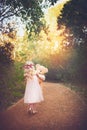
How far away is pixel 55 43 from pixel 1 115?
103cm

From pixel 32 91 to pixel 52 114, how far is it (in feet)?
Answer: 1.12

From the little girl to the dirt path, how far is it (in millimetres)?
111

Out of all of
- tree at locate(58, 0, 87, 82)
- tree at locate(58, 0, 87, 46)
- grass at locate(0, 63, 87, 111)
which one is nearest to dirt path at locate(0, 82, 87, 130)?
grass at locate(0, 63, 87, 111)

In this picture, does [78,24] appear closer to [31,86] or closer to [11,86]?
[31,86]

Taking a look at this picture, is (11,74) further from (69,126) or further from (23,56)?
(69,126)

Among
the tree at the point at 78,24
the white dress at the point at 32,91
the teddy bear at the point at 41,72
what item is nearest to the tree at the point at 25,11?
the tree at the point at 78,24

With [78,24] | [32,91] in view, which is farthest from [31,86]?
[78,24]

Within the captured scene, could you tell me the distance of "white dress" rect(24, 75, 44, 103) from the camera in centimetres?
368

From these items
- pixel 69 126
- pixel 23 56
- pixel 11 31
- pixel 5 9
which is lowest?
pixel 69 126

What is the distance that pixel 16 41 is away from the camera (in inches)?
157

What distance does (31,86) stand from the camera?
3.69 meters

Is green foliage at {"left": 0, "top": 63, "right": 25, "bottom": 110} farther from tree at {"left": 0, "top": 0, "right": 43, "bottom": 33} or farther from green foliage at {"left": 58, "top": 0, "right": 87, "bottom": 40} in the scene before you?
green foliage at {"left": 58, "top": 0, "right": 87, "bottom": 40}

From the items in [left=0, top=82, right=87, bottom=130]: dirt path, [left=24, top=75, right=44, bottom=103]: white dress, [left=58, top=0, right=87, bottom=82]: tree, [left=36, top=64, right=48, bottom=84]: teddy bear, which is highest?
[left=58, top=0, right=87, bottom=82]: tree

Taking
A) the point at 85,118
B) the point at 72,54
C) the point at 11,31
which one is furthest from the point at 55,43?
the point at 85,118
